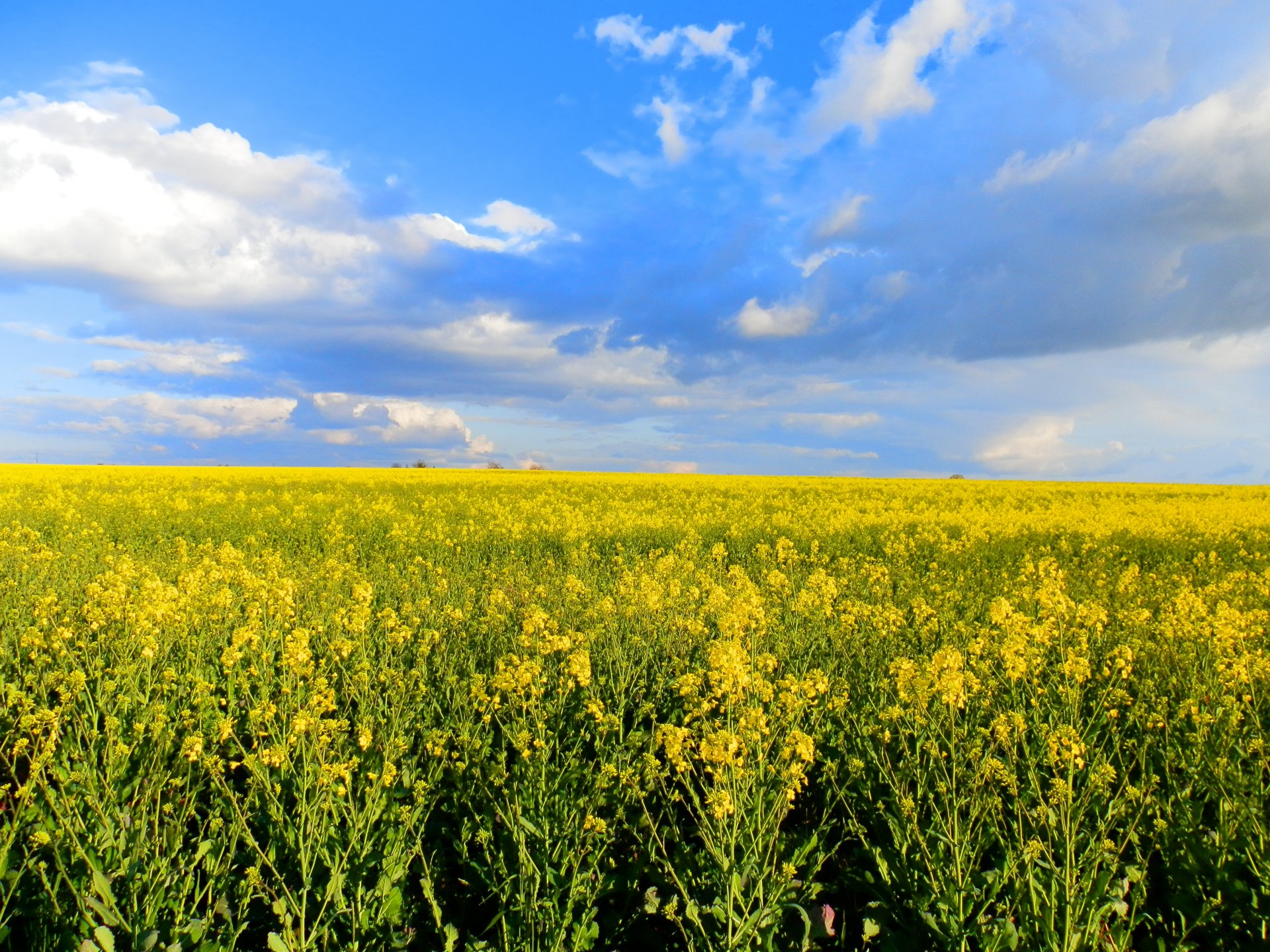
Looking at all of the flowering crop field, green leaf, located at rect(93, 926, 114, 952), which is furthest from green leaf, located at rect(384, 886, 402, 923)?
green leaf, located at rect(93, 926, 114, 952)

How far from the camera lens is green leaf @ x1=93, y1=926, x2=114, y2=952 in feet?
9.25

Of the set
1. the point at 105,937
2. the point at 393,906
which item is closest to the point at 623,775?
the point at 393,906

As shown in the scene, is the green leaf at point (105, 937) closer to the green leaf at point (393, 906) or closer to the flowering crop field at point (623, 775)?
the flowering crop field at point (623, 775)

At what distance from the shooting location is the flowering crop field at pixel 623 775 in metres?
3.16

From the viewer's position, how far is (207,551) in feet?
36.8

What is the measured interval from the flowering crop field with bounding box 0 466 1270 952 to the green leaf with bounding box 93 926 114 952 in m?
0.01

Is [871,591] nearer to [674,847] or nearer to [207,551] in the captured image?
[674,847]

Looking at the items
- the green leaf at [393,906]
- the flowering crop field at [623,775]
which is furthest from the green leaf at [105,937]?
the green leaf at [393,906]

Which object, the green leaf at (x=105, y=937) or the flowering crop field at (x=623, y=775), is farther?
the flowering crop field at (x=623, y=775)

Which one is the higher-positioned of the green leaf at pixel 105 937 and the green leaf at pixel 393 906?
the green leaf at pixel 105 937

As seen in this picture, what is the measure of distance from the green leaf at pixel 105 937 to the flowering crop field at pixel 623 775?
12mm

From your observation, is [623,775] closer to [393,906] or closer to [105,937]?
[393,906]

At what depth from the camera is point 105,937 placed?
9.31 ft

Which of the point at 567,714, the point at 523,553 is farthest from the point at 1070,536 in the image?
the point at 567,714
